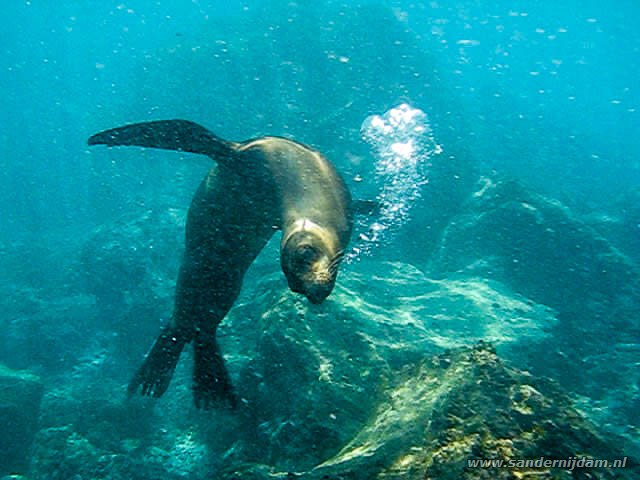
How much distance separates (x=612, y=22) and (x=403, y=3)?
→ 116 ft

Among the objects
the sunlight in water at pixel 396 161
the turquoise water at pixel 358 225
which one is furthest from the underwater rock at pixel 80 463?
the sunlight in water at pixel 396 161

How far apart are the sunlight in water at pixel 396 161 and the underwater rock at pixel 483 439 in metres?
7.79

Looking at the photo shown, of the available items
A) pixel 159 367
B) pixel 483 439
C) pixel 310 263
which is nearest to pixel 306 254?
pixel 310 263

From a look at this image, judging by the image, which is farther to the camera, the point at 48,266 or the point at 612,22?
the point at 612,22

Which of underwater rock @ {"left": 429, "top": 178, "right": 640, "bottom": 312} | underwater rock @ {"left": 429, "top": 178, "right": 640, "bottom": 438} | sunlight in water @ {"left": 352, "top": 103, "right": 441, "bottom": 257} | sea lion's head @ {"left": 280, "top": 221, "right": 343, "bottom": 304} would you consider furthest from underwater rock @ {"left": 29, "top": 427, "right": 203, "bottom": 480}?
underwater rock @ {"left": 429, "top": 178, "right": 640, "bottom": 312}

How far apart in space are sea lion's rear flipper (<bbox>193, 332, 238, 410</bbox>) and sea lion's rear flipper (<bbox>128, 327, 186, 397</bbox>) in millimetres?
281

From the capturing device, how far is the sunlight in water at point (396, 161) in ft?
39.1

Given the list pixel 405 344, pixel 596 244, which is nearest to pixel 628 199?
pixel 596 244

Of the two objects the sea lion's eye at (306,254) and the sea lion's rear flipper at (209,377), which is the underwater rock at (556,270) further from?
the sea lion's eye at (306,254)

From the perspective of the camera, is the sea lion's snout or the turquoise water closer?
the sea lion's snout

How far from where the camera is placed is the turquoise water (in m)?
7.50

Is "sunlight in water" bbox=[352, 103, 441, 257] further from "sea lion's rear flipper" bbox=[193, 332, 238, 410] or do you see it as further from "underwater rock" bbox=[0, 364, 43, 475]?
"underwater rock" bbox=[0, 364, 43, 475]

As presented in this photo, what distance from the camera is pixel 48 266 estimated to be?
16.2 m

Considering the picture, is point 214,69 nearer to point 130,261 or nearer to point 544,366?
point 130,261
